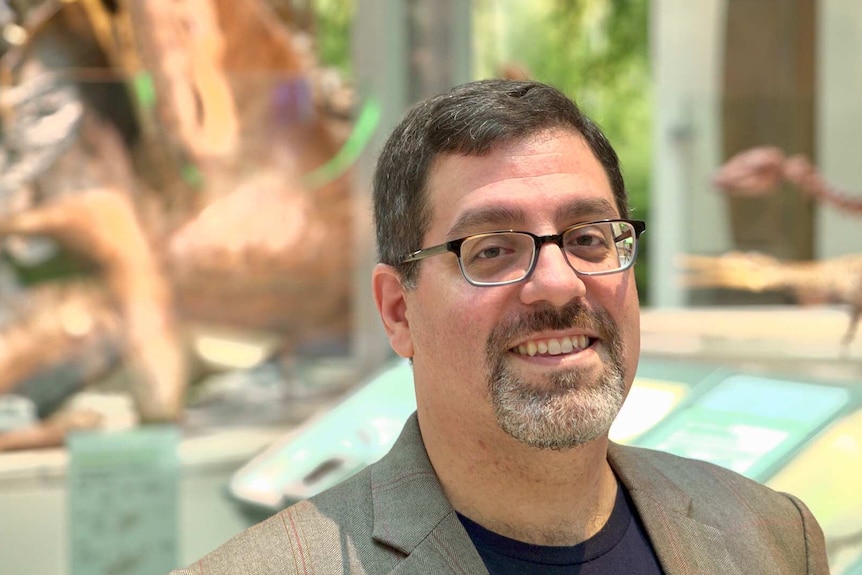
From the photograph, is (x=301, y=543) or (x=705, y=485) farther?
(x=705, y=485)

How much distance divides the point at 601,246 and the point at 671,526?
423 millimetres

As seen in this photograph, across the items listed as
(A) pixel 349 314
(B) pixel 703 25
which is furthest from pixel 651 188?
(A) pixel 349 314

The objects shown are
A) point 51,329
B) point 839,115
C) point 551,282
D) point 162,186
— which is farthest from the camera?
point 839,115

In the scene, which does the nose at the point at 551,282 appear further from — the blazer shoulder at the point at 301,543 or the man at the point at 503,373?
the blazer shoulder at the point at 301,543

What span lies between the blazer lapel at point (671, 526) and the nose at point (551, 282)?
36 cm

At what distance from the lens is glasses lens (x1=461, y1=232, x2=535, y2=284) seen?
4.01 ft

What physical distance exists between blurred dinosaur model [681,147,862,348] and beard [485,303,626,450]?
2.87 metres

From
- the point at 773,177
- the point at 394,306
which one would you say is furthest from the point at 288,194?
the point at 394,306

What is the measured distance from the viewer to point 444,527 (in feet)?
4.05

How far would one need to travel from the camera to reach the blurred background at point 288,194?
12.7 ft


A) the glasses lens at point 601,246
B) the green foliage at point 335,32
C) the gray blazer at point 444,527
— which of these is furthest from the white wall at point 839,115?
the glasses lens at point 601,246

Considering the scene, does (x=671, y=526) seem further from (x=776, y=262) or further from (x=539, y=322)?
(x=776, y=262)

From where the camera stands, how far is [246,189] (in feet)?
14.0

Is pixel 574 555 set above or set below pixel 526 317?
below
